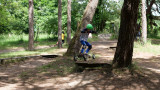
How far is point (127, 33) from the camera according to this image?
16.7ft

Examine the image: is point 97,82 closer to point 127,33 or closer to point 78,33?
point 127,33

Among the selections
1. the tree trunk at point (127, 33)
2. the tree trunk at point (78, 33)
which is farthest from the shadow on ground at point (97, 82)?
the tree trunk at point (78, 33)

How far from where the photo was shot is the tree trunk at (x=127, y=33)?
500cm

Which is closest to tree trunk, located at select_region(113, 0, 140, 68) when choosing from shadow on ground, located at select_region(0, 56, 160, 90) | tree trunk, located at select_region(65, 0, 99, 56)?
shadow on ground, located at select_region(0, 56, 160, 90)

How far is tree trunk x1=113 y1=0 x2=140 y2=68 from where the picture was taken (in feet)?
16.4

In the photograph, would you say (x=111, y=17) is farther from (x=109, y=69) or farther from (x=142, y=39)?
(x=109, y=69)

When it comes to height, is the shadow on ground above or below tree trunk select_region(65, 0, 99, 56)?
below

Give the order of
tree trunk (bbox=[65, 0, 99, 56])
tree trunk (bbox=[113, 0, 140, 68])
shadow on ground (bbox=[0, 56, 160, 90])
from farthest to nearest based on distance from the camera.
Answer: tree trunk (bbox=[65, 0, 99, 56]) < tree trunk (bbox=[113, 0, 140, 68]) < shadow on ground (bbox=[0, 56, 160, 90])

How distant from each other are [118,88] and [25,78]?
11.0 feet

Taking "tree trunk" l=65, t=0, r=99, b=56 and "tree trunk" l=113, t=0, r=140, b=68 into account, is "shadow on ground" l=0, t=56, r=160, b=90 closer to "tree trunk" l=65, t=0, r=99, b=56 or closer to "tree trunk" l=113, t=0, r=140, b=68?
"tree trunk" l=113, t=0, r=140, b=68

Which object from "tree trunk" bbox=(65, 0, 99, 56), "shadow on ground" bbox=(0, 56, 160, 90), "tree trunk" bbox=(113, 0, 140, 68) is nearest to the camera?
"shadow on ground" bbox=(0, 56, 160, 90)

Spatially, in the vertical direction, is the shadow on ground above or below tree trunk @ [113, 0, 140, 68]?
below

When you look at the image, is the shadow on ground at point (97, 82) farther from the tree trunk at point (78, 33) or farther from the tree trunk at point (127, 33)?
the tree trunk at point (78, 33)

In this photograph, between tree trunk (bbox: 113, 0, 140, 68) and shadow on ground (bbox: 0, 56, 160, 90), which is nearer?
shadow on ground (bbox: 0, 56, 160, 90)
